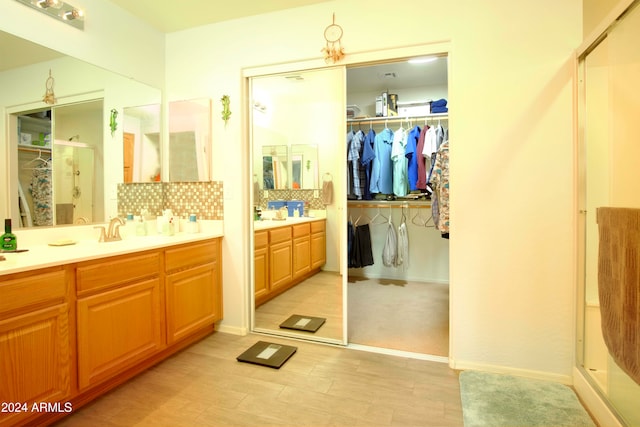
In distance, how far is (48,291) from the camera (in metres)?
1.55

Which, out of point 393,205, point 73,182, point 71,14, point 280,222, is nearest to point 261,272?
point 280,222

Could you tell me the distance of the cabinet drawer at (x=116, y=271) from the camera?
1717 mm

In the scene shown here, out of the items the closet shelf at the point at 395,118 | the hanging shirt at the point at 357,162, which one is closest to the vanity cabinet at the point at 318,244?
the hanging shirt at the point at 357,162

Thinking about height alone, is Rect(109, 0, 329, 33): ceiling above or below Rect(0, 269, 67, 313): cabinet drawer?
above

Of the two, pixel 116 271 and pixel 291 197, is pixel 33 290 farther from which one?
pixel 291 197

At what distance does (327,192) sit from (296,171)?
1.20 feet

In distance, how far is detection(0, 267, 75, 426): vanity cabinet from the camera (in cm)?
140

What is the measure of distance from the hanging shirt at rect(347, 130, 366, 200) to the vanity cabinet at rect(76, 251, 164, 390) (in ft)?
8.14


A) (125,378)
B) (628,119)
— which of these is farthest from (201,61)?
(628,119)

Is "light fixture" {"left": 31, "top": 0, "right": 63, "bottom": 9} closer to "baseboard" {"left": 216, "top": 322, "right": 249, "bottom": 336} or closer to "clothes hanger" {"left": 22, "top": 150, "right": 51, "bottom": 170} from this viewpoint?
"clothes hanger" {"left": 22, "top": 150, "right": 51, "bottom": 170}

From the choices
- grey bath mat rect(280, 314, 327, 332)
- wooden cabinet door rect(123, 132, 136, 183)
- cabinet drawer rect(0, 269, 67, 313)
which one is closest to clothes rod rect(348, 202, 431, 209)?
grey bath mat rect(280, 314, 327, 332)

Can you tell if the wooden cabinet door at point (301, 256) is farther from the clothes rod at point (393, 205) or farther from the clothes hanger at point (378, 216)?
the clothes hanger at point (378, 216)

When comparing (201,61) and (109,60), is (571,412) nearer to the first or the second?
(201,61)

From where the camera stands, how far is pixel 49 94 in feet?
6.93
